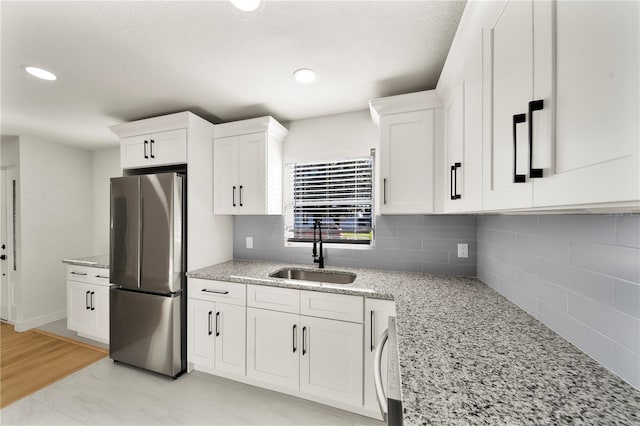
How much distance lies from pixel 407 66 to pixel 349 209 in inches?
50.0

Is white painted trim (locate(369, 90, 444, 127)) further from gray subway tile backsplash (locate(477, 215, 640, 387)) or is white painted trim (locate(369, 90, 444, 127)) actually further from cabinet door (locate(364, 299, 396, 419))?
cabinet door (locate(364, 299, 396, 419))

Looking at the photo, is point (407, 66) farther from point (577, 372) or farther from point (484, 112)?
point (577, 372)

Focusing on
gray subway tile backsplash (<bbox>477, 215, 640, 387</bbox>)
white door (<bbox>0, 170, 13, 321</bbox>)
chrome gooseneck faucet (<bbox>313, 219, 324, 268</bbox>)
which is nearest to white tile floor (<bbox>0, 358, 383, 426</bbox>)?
chrome gooseneck faucet (<bbox>313, 219, 324, 268</bbox>)

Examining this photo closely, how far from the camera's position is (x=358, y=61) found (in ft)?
5.25

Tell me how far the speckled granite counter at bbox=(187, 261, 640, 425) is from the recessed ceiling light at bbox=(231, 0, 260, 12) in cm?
158

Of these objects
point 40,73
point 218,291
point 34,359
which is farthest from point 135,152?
point 34,359

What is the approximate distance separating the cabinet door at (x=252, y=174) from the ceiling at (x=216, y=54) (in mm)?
304

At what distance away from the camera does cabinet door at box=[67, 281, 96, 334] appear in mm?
2748

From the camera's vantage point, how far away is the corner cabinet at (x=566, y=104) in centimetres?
42

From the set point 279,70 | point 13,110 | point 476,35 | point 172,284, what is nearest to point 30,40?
point 279,70

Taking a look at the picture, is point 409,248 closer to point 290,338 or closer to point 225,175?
point 290,338

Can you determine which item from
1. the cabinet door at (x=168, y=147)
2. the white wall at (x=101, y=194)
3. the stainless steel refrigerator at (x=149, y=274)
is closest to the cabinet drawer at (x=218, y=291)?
the stainless steel refrigerator at (x=149, y=274)

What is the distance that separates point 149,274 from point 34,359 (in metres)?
1.68

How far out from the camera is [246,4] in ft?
3.76
